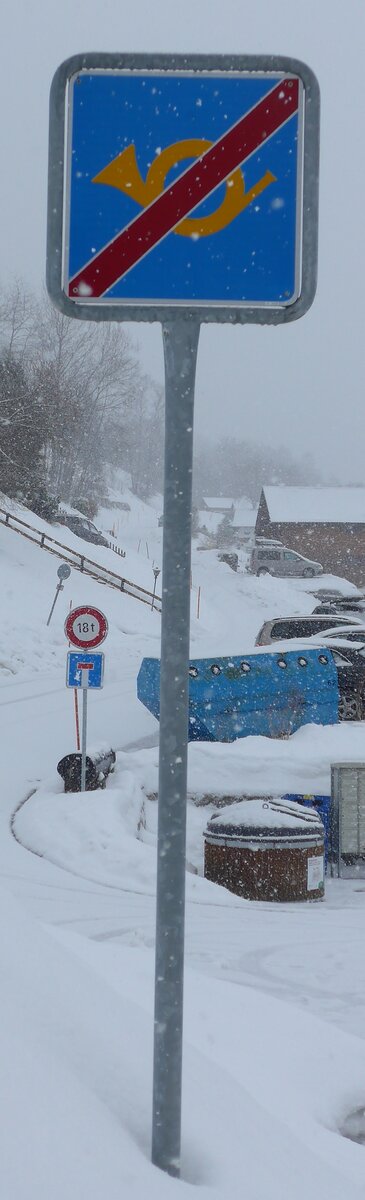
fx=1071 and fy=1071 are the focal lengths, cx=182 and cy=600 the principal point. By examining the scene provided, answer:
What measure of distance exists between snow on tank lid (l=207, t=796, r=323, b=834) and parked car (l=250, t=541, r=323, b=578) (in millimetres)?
45655

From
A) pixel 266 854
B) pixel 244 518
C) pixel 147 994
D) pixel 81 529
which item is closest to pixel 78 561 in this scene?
pixel 81 529

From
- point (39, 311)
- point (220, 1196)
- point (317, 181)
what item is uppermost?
point (39, 311)

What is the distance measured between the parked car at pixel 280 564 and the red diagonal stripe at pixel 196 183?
52302 millimetres

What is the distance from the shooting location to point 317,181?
250cm

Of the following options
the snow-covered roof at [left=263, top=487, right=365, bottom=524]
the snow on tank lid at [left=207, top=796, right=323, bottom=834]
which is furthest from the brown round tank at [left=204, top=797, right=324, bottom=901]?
the snow-covered roof at [left=263, top=487, right=365, bottom=524]

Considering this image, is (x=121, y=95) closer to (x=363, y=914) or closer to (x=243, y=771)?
(x=363, y=914)

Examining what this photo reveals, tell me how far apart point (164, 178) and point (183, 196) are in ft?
0.20

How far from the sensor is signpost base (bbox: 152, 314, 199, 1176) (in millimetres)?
2400

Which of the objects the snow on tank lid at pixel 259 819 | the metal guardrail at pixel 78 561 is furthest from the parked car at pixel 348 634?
the metal guardrail at pixel 78 561

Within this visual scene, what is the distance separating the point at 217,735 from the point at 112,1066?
10658mm

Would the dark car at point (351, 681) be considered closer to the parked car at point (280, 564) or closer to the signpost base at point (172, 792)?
the signpost base at point (172, 792)

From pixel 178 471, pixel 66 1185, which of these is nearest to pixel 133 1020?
pixel 66 1185

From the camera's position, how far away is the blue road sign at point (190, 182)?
8.14 ft

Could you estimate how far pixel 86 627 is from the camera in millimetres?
12023
